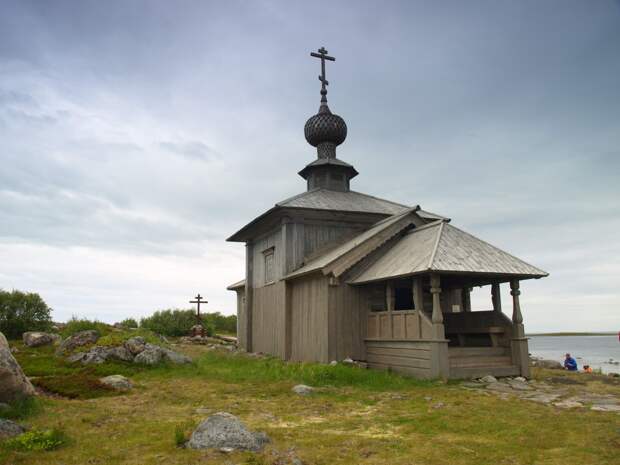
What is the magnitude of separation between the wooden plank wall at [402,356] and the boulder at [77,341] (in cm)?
839

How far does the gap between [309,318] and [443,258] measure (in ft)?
17.1

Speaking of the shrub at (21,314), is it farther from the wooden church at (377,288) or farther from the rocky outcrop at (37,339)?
the wooden church at (377,288)

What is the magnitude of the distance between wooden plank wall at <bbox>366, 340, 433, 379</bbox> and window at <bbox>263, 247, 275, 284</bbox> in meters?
6.05

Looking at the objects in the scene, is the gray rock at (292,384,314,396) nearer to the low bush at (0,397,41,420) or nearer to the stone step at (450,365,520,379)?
the stone step at (450,365,520,379)

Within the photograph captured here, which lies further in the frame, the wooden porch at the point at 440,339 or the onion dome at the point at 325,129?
the onion dome at the point at 325,129

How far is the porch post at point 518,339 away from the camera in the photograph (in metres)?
13.2

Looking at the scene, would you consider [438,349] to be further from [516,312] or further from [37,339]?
[37,339]

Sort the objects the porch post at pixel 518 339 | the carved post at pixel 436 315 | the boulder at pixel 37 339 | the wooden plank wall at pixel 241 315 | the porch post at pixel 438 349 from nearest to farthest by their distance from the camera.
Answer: the porch post at pixel 438 349 < the carved post at pixel 436 315 < the porch post at pixel 518 339 < the boulder at pixel 37 339 < the wooden plank wall at pixel 241 315

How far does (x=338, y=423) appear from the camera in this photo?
753 centimetres

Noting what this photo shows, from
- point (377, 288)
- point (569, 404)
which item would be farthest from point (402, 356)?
point (569, 404)

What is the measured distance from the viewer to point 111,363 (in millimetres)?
13781

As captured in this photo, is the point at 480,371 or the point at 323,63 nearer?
the point at 480,371

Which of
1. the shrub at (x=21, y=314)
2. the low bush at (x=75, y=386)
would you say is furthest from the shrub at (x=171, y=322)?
the low bush at (x=75, y=386)

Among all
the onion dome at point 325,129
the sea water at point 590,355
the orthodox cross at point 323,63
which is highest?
the orthodox cross at point 323,63
